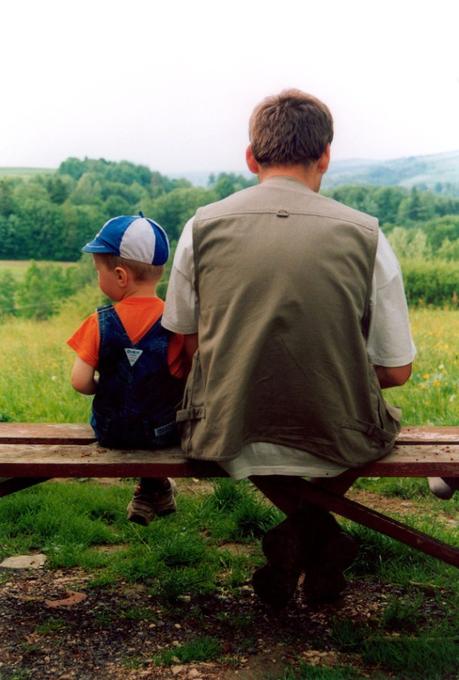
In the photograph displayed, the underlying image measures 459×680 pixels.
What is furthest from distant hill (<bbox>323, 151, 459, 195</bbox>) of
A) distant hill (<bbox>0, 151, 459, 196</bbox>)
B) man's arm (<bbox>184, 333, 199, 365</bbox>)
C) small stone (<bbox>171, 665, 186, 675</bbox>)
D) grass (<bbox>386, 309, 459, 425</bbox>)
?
small stone (<bbox>171, 665, 186, 675</bbox>)

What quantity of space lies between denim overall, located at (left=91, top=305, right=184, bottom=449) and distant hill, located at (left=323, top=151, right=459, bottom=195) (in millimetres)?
3559

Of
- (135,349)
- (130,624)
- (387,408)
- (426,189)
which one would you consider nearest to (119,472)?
(135,349)

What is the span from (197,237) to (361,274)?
499mm

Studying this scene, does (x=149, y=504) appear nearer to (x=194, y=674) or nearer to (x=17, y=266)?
(x=194, y=674)

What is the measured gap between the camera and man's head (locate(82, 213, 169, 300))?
3.33 m

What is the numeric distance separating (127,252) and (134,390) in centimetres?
46

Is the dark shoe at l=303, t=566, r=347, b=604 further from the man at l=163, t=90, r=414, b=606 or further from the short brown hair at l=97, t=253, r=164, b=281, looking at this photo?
the short brown hair at l=97, t=253, r=164, b=281

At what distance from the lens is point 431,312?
6402 millimetres

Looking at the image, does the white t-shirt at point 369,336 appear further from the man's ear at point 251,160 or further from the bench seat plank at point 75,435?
the bench seat plank at point 75,435

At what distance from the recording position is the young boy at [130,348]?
131 inches

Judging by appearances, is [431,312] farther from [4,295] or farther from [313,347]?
[313,347]

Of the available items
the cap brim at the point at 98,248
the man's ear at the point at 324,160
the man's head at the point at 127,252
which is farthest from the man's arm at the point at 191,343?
the man's ear at the point at 324,160

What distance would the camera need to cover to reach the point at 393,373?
3.17 m

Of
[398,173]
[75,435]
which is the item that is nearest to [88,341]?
[75,435]
